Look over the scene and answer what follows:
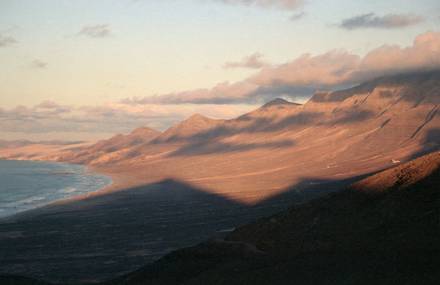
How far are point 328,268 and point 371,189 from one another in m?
21.7

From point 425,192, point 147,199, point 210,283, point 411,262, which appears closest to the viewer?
point 411,262

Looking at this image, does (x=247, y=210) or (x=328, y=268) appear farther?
(x=247, y=210)

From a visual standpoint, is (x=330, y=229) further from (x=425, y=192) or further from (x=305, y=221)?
(x=425, y=192)

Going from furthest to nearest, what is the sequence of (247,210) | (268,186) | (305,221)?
1. (268,186)
2. (247,210)
3. (305,221)

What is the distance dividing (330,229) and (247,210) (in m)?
55.9

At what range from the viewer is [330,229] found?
50.0 metres

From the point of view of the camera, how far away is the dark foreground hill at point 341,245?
115 feet

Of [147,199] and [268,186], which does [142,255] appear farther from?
[268,186]

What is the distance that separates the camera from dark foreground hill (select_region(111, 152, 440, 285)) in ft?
115

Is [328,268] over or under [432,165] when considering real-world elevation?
under

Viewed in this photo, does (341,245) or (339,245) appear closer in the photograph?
(341,245)

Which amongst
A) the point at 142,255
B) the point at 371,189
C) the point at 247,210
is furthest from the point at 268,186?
the point at 371,189

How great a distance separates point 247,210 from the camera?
105500 mm

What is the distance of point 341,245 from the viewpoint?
4362 centimetres
